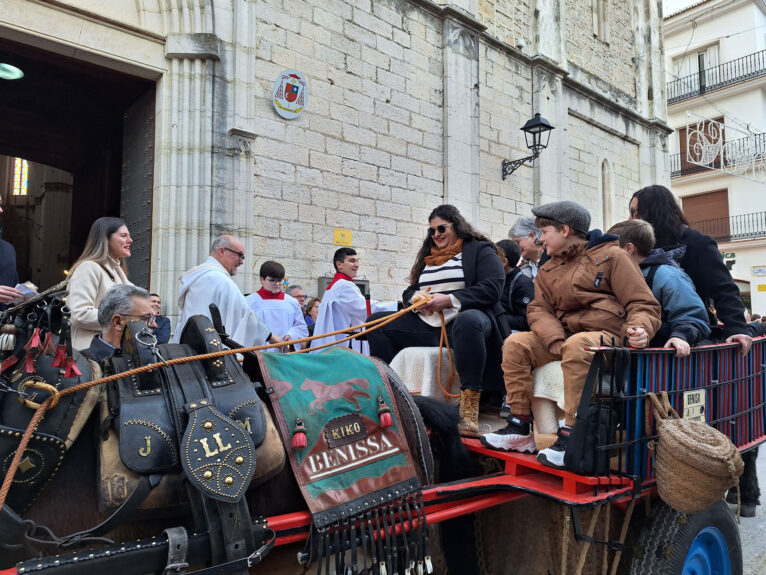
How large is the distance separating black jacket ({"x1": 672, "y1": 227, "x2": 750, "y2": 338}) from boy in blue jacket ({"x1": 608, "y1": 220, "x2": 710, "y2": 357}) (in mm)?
125

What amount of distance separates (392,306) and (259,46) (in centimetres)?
395

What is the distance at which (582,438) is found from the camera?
2.17m

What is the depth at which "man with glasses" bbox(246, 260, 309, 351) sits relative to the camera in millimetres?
5555

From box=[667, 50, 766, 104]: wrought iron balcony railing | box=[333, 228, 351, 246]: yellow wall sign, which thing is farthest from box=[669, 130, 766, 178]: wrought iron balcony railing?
box=[333, 228, 351, 246]: yellow wall sign

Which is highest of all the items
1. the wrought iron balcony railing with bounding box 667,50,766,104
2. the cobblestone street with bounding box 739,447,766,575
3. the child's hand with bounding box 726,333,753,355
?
the wrought iron balcony railing with bounding box 667,50,766,104

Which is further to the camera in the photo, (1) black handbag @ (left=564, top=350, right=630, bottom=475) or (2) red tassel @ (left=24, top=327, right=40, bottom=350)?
(1) black handbag @ (left=564, top=350, right=630, bottom=475)

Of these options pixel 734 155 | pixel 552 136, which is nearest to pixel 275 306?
pixel 552 136

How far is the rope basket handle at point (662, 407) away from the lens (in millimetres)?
2318

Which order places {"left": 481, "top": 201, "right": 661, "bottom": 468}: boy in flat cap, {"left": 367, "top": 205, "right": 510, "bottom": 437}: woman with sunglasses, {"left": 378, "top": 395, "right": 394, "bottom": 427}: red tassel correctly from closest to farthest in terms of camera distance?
{"left": 378, "top": 395, "right": 394, "bottom": 427}: red tassel
{"left": 481, "top": 201, "right": 661, "bottom": 468}: boy in flat cap
{"left": 367, "top": 205, "right": 510, "bottom": 437}: woman with sunglasses

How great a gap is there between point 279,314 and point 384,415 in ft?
12.3

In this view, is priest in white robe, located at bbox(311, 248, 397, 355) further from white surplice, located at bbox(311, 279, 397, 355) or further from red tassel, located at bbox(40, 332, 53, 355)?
red tassel, located at bbox(40, 332, 53, 355)

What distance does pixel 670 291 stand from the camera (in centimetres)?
293

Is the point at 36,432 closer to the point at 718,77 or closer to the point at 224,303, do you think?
the point at 224,303

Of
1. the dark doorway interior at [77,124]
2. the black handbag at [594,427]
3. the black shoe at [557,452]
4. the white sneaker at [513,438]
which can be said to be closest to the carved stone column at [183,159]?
the dark doorway interior at [77,124]
